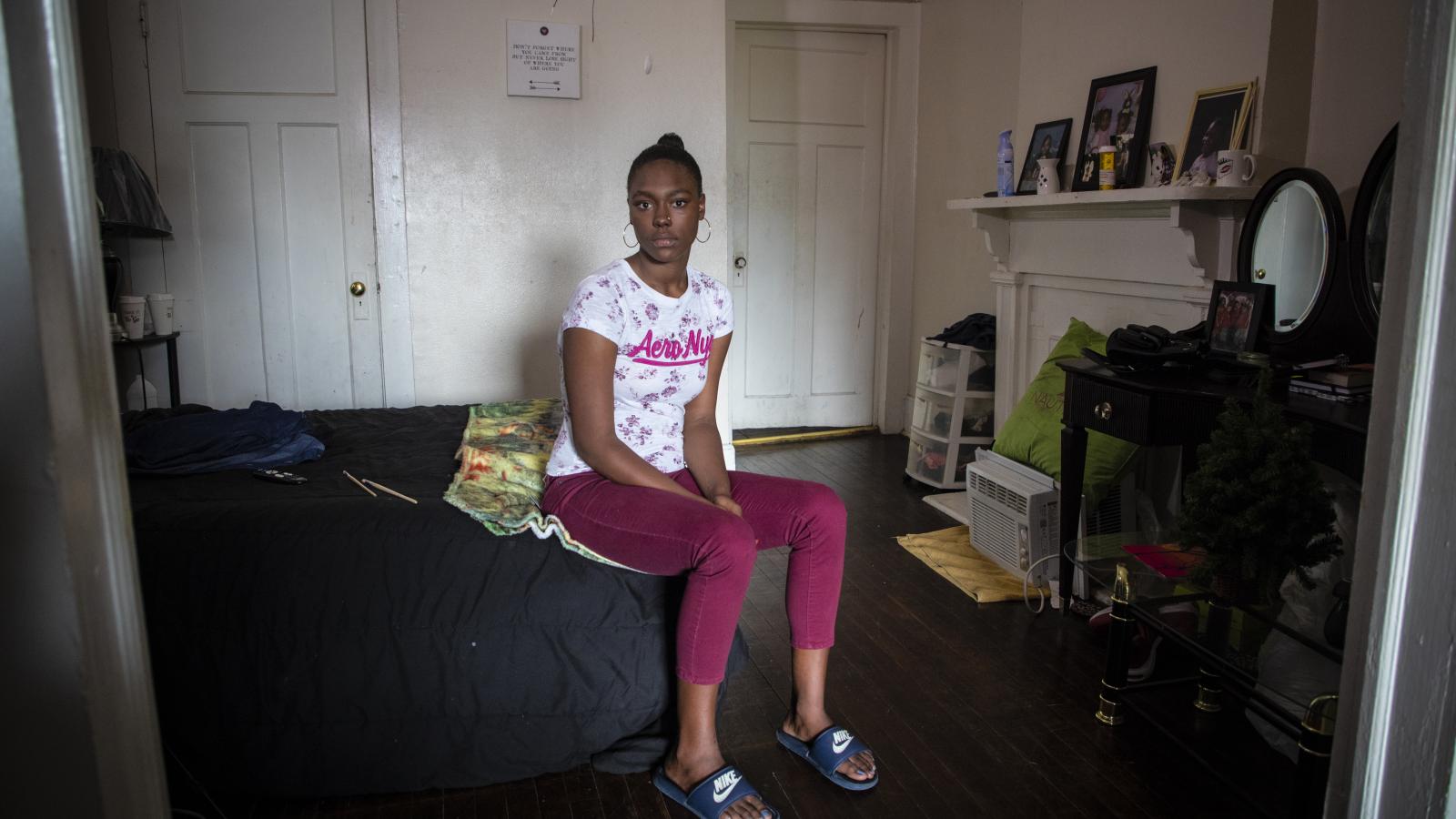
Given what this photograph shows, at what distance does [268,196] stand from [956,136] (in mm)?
2916

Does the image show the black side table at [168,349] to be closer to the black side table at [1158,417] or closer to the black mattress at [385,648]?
the black mattress at [385,648]

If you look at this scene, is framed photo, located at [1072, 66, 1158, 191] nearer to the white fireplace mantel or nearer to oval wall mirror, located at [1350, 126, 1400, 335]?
the white fireplace mantel

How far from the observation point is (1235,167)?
8.75 feet

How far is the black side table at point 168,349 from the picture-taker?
128 inches

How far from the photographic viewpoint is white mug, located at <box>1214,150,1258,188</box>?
2.65 m

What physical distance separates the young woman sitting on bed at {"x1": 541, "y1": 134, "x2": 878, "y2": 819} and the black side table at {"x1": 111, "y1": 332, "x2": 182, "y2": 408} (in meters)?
2.00

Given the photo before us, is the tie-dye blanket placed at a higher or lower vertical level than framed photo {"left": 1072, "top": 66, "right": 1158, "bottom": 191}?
lower

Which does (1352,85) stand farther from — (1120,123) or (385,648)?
(385,648)

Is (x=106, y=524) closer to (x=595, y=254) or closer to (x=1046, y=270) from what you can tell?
(x=595, y=254)

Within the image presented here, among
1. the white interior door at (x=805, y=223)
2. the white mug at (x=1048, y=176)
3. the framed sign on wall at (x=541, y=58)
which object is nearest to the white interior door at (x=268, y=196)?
the framed sign on wall at (x=541, y=58)

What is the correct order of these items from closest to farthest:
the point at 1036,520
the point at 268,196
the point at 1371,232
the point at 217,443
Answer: the point at 1371,232, the point at 217,443, the point at 1036,520, the point at 268,196

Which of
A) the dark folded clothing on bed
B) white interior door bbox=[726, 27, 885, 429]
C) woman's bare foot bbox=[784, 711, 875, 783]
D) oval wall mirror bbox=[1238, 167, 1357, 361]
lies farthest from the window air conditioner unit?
the dark folded clothing on bed

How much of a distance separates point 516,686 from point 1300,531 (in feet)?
5.06

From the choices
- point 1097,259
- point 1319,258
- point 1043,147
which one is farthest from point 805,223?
point 1319,258
